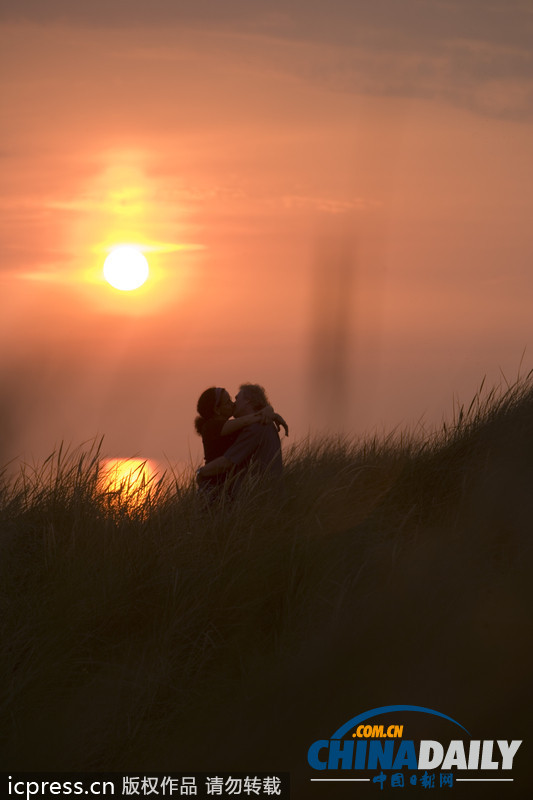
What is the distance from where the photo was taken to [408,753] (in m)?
4.44

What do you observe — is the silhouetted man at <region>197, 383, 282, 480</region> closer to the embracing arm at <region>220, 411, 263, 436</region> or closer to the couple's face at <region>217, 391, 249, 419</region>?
the embracing arm at <region>220, 411, 263, 436</region>

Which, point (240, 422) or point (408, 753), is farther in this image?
point (240, 422)

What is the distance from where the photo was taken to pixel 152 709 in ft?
15.9

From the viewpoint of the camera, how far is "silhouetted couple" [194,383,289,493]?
23.4 ft

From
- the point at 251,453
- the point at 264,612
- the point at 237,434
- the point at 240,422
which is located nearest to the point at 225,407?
the point at 237,434

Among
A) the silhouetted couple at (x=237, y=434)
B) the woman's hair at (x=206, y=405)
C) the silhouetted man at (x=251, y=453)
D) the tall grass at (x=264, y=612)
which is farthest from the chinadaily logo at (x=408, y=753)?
the woman's hair at (x=206, y=405)

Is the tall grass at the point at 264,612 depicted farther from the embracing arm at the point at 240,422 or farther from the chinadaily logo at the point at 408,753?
the embracing arm at the point at 240,422

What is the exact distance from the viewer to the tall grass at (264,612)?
459cm

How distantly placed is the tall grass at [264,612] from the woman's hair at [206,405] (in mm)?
1148

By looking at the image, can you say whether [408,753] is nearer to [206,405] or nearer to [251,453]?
[251,453]

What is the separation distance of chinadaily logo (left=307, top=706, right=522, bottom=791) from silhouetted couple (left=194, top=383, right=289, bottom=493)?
103 inches

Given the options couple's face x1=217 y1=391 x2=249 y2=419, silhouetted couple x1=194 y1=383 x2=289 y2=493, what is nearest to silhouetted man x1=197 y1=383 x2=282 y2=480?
silhouetted couple x1=194 y1=383 x2=289 y2=493

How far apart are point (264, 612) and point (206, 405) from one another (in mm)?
2682

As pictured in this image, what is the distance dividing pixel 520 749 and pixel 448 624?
821 millimetres
